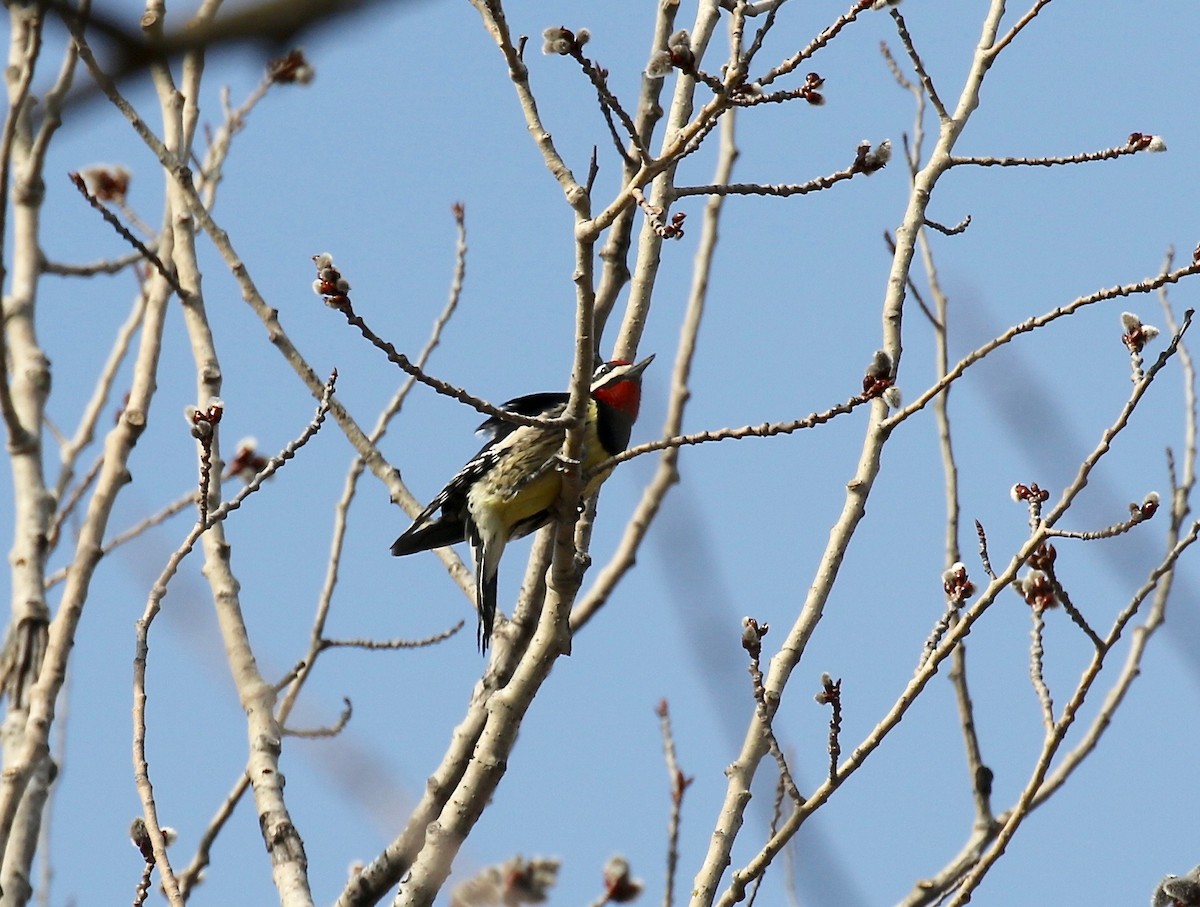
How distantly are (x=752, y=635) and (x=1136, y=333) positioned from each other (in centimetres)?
106

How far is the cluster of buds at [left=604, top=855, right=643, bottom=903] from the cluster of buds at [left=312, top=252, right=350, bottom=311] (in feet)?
5.94

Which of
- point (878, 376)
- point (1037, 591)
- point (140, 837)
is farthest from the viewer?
point (1037, 591)

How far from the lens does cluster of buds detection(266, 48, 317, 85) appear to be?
5146mm

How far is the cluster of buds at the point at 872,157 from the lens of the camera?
274cm

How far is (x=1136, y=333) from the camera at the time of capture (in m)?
3.12

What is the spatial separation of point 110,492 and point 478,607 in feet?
3.45

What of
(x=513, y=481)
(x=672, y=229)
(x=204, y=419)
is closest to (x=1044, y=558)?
(x=672, y=229)

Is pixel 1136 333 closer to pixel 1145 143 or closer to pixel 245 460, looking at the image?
pixel 1145 143

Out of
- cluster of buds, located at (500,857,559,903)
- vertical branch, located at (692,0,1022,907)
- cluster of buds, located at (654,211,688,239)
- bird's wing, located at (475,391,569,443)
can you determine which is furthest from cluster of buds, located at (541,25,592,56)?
bird's wing, located at (475,391,569,443)

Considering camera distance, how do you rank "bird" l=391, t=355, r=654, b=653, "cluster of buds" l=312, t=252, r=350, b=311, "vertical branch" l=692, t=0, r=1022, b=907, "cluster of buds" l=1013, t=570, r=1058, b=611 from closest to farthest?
"cluster of buds" l=312, t=252, r=350, b=311
"vertical branch" l=692, t=0, r=1022, b=907
"cluster of buds" l=1013, t=570, r=1058, b=611
"bird" l=391, t=355, r=654, b=653

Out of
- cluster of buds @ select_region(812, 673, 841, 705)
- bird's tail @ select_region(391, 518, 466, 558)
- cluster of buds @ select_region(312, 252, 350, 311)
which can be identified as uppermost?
bird's tail @ select_region(391, 518, 466, 558)

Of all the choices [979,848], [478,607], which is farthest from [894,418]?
[478,607]

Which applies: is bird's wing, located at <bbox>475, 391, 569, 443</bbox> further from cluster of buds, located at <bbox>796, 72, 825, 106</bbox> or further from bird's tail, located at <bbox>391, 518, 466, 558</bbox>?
cluster of buds, located at <bbox>796, 72, 825, 106</bbox>

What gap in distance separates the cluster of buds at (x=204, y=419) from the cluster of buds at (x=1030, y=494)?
173 cm
